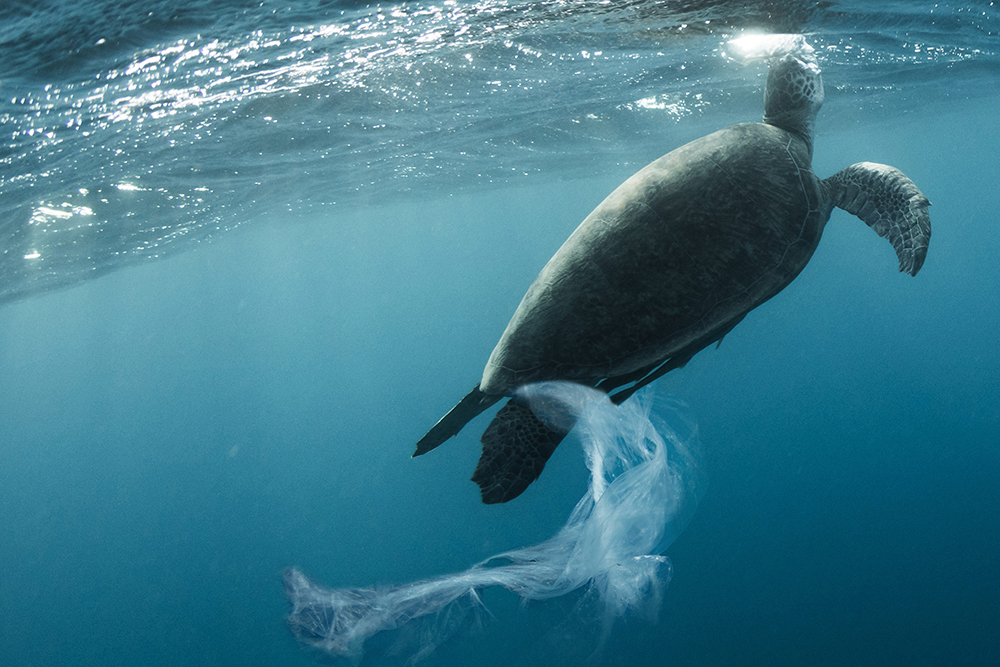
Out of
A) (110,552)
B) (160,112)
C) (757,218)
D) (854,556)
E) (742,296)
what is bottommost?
(110,552)

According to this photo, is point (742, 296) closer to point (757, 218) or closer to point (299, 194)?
point (757, 218)

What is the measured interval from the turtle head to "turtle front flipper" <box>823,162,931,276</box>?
462 millimetres

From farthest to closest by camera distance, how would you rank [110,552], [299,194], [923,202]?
[110,552] → [299,194] → [923,202]

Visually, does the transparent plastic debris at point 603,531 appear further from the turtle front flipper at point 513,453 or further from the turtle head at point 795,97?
the turtle head at point 795,97

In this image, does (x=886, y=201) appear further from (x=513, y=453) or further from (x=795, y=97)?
(x=513, y=453)

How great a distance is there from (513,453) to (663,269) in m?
1.21

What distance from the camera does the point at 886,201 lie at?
3.22 metres

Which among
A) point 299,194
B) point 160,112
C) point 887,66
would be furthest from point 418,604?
point 299,194

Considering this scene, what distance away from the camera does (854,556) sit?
13742mm

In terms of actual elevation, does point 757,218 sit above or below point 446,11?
below

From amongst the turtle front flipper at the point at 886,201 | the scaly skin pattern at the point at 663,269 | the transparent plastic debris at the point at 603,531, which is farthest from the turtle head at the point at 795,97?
the transparent plastic debris at the point at 603,531

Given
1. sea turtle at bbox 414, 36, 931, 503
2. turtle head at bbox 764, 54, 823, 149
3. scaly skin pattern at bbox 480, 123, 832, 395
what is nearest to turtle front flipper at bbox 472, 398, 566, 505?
sea turtle at bbox 414, 36, 931, 503

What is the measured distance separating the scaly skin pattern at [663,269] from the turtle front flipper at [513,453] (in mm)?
241

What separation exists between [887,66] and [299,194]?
1750 centimetres
